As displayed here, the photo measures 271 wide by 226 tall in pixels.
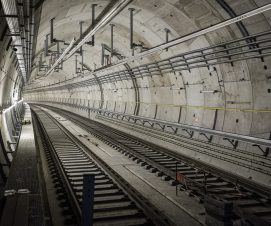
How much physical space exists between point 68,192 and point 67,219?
1357 millimetres

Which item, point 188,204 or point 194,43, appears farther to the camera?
point 194,43

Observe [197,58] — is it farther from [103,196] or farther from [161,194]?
[103,196]

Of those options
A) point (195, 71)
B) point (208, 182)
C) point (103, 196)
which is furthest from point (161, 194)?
point (195, 71)

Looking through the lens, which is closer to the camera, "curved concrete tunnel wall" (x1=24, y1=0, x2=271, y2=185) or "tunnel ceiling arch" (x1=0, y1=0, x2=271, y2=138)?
"tunnel ceiling arch" (x1=0, y1=0, x2=271, y2=138)

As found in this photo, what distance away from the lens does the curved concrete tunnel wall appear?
968cm

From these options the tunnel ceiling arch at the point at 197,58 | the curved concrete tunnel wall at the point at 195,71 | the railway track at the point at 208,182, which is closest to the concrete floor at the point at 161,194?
the railway track at the point at 208,182

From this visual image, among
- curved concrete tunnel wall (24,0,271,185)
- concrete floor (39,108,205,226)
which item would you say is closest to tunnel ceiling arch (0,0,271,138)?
curved concrete tunnel wall (24,0,271,185)

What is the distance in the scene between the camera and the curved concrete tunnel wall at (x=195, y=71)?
31.8ft

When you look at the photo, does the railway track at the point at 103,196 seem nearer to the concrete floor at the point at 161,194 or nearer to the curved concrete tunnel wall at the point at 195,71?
the concrete floor at the point at 161,194

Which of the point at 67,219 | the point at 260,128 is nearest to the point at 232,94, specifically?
the point at 260,128

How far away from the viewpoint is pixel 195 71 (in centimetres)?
1261

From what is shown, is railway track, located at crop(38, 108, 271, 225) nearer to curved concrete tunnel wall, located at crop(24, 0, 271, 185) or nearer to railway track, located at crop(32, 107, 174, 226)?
railway track, located at crop(32, 107, 174, 226)

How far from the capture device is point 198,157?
478 inches

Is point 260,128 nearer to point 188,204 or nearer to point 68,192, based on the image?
point 188,204
